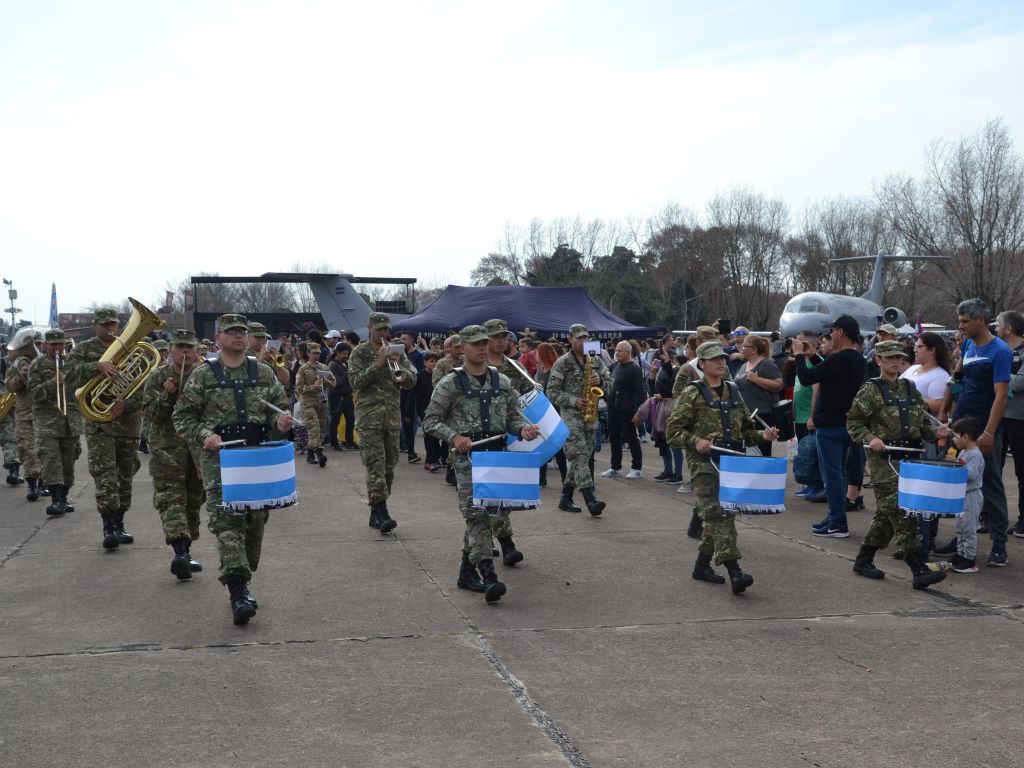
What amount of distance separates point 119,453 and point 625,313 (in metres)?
62.7

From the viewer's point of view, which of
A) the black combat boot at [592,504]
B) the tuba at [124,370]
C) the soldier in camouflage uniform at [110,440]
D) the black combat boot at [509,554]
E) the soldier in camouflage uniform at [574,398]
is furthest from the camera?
the soldier in camouflage uniform at [574,398]

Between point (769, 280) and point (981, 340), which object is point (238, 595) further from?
point (769, 280)

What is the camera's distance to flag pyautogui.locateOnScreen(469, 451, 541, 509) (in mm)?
6621

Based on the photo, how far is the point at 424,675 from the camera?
5.38m

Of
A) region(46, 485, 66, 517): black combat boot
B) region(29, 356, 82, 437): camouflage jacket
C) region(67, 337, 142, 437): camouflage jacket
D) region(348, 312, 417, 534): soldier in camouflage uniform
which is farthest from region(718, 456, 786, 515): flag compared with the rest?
region(46, 485, 66, 517): black combat boot

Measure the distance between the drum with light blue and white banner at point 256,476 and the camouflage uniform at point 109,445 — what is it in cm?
306

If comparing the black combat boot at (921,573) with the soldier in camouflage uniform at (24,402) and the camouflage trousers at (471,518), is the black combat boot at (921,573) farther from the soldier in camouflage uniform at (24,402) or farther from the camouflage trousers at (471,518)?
the soldier in camouflage uniform at (24,402)

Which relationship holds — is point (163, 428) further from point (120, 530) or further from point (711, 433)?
point (711, 433)

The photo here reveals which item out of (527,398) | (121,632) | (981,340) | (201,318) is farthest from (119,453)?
(201,318)

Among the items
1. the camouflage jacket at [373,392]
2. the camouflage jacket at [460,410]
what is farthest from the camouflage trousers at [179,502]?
the camouflage jacket at [373,392]

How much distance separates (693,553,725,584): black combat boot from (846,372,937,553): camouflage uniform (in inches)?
47.0

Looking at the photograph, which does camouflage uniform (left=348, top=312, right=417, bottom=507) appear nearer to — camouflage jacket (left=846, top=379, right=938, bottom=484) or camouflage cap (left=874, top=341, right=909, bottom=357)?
camouflage jacket (left=846, top=379, right=938, bottom=484)

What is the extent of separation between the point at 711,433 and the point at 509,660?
2538mm

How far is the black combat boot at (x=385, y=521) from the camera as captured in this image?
959cm
